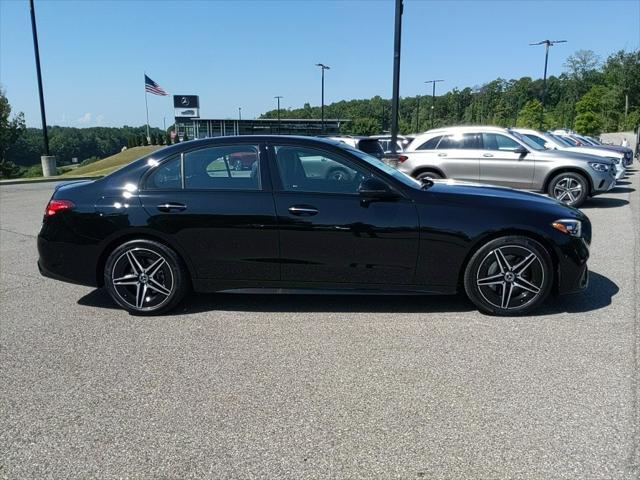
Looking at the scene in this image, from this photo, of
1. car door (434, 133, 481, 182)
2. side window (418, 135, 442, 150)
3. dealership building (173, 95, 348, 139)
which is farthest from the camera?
dealership building (173, 95, 348, 139)

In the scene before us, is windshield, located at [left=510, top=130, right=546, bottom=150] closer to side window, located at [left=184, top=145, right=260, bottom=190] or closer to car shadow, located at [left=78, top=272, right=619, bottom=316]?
car shadow, located at [left=78, top=272, right=619, bottom=316]

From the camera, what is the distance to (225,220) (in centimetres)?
445

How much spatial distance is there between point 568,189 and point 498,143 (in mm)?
1838

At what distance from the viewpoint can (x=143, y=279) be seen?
180 inches

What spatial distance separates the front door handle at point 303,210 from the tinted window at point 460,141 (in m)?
8.41

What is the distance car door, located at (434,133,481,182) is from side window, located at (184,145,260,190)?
8.10m

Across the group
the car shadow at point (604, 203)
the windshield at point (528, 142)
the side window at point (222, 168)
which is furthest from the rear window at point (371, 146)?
the side window at point (222, 168)

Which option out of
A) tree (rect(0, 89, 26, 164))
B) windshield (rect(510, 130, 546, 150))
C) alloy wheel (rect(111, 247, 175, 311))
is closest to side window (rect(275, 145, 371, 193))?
alloy wheel (rect(111, 247, 175, 311))

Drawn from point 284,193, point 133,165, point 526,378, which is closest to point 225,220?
point 284,193

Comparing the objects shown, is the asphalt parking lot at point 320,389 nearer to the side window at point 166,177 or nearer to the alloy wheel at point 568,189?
the side window at point 166,177

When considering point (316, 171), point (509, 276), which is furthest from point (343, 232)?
point (509, 276)

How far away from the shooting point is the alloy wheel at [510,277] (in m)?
4.37

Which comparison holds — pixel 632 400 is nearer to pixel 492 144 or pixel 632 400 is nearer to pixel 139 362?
pixel 139 362

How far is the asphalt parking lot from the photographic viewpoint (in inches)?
99.0
